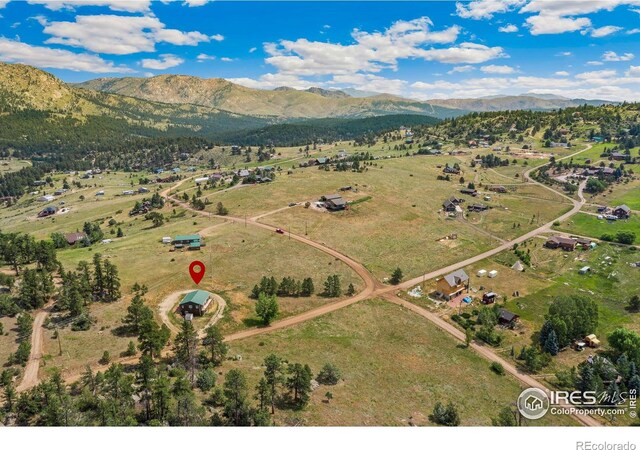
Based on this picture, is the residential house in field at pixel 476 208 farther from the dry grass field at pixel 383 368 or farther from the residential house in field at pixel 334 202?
the dry grass field at pixel 383 368

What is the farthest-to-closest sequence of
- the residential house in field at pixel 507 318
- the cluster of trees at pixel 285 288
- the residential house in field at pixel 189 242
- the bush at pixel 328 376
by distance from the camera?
the residential house in field at pixel 189 242, the cluster of trees at pixel 285 288, the residential house in field at pixel 507 318, the bush at pixel 328 376

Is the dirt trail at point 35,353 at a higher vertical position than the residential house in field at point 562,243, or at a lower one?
higher

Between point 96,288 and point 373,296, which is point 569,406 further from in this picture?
point 96,288

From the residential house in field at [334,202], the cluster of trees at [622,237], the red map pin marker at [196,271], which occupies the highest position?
the residential house in field at [334,202]

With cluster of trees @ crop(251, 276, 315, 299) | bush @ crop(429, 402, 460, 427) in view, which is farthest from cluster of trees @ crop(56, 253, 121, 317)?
bush @ crop(429, 402, 460, 427)

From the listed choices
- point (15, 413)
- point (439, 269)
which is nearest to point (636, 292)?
point (439, 269)

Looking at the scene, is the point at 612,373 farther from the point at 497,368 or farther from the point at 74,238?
the point at 74,238

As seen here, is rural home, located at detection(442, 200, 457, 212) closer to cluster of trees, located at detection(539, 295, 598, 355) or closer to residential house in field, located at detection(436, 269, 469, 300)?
residential house in field, located at detection(436, 269, 469, 300)

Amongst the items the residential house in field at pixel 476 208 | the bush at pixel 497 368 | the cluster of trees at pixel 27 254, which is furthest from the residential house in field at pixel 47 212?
the bush at pixel 497 368
